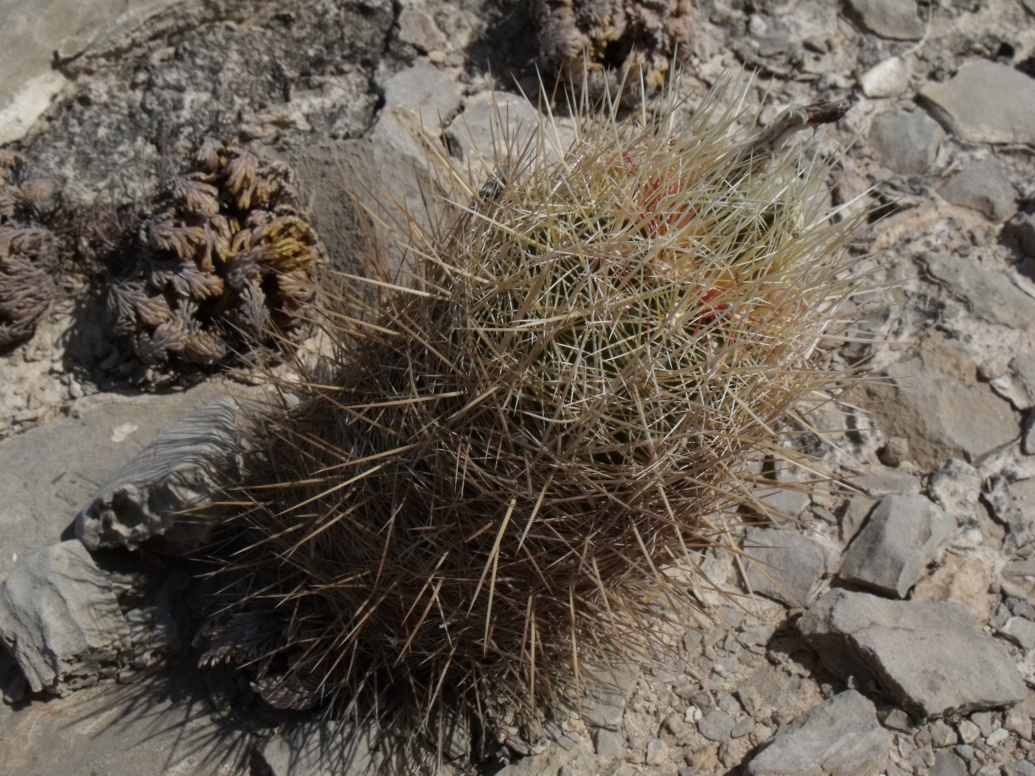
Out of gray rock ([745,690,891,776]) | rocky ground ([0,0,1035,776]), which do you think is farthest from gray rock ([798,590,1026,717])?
gray rock ([745,690,891,776])

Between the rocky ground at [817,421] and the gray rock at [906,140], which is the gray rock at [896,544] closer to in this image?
the rocky ground at [817,421]

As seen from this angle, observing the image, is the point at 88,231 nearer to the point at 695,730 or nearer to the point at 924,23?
the point at 695,730

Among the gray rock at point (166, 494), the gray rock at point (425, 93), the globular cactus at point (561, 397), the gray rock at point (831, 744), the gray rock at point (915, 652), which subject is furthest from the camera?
the gray rock at point (425, 93)

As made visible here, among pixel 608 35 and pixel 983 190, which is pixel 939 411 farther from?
pixel 608 35

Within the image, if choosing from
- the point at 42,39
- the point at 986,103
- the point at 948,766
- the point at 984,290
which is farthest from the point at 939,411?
the point at 42,39

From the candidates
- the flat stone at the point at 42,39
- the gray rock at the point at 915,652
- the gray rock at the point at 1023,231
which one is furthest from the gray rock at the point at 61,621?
the gray rock at the point at 1023,231

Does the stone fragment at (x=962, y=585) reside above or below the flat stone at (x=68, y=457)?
below

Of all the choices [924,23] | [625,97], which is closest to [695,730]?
[625,97]
